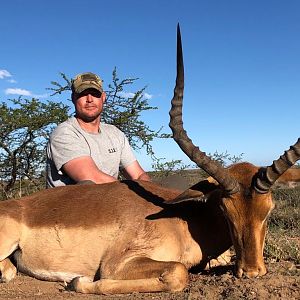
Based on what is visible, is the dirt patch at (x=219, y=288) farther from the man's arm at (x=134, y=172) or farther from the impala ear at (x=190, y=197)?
the man's arm at (x=134, y=172)

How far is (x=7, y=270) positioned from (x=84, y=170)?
5.55 feet

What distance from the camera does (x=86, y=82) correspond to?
25.6 feet

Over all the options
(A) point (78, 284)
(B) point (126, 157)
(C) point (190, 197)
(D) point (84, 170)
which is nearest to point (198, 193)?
(C) point (190, 197)

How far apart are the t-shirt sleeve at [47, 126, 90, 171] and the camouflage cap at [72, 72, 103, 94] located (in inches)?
28.5

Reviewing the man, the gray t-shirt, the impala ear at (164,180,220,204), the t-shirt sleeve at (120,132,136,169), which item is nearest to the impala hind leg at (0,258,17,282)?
the man

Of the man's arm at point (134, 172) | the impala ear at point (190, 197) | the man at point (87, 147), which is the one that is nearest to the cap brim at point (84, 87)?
the man at point (87, 147)

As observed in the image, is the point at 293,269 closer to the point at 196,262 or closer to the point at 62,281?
the point at 196,262

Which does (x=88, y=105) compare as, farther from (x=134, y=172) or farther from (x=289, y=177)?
(x=289, y=177)

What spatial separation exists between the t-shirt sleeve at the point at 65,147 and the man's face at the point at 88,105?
1.38ft

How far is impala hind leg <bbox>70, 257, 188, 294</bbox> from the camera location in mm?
4828

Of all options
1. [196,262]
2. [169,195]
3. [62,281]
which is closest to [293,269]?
[196,262]

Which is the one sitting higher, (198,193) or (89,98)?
(89,98)

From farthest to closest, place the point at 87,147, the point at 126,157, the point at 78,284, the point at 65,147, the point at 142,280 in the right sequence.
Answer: the point at 126,157
the point at 87,147
the point at 65,147
the point at 78,284
the point at 142,280

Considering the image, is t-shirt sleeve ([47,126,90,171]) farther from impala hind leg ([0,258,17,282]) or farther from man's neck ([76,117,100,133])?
impala hind leg ([0,258,17,282])
